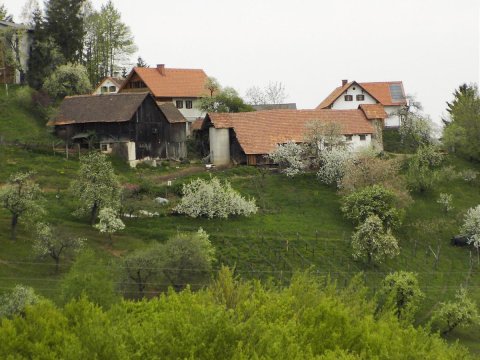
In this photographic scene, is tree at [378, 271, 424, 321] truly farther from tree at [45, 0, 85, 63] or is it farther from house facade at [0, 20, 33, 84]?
house facade at [0, 20, 33, 84]

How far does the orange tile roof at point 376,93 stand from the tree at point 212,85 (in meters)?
14.3

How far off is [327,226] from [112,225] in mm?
18168

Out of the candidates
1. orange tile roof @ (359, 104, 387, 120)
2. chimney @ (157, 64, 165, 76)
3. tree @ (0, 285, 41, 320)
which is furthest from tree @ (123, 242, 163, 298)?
chimney @ (157, 64, 165, 76)

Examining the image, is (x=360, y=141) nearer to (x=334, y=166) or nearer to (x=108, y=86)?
(x=334, y=166)

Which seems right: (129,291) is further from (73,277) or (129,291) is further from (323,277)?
(323,277)

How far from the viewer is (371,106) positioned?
298 feet

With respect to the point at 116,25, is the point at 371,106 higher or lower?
lower

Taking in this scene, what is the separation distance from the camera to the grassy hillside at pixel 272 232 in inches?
2217

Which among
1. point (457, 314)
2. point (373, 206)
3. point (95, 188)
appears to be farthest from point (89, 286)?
point (373, 206)

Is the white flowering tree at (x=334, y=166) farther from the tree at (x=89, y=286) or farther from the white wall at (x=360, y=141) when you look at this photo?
the tree at (x=89, y=286)

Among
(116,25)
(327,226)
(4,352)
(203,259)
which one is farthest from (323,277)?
(116,25)

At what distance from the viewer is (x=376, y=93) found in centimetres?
10306

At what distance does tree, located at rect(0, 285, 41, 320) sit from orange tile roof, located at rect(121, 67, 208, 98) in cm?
5240

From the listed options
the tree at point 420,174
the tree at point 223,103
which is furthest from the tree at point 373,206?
the tree at point 223,103
